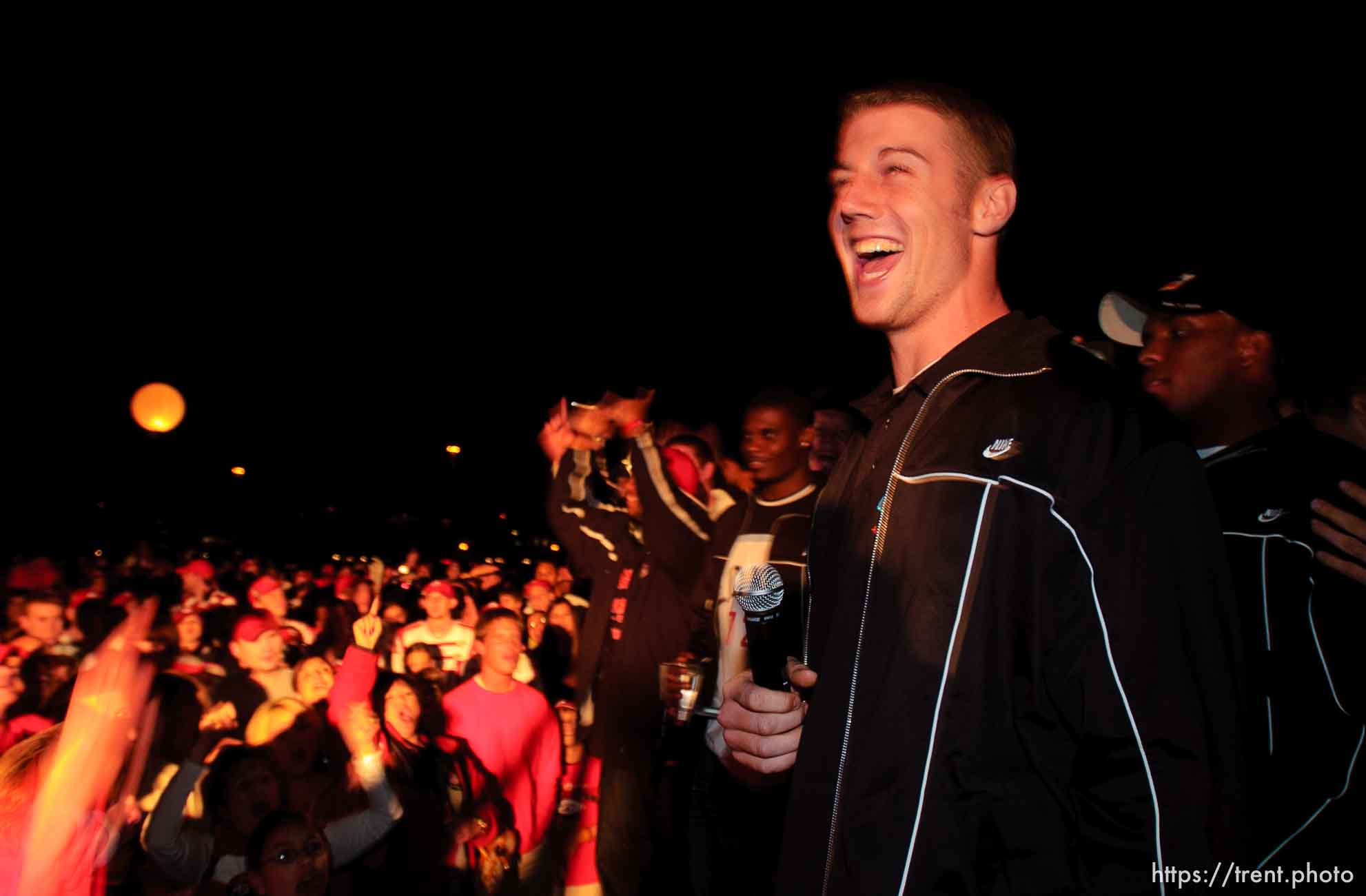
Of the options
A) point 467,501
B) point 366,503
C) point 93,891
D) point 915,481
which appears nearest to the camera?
point 915,481

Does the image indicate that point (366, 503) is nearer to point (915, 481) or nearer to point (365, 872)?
point (365, 872)

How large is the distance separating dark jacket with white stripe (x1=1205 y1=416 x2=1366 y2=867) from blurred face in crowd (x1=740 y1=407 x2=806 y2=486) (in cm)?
294

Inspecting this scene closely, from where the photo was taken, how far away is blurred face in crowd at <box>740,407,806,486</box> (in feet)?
18.3

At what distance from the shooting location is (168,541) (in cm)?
3816

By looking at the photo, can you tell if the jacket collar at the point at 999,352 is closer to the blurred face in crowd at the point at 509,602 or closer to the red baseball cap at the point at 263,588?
the blurred face in crowd at the point at 509,602

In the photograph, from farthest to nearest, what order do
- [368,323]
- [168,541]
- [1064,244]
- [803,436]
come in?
[168,541] → [368,323] → [1064,244] → [803,436]

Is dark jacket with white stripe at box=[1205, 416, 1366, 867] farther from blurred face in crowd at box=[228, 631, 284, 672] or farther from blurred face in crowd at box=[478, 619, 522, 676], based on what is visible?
blurred face in crowd at box=[228, 631, 284, 672]

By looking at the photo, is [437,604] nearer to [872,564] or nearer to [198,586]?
[198,586]

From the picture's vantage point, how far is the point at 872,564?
1.76 m

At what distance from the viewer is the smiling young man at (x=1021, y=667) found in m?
1.47

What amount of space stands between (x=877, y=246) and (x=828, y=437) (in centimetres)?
351

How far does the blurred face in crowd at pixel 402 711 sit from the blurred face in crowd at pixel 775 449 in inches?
93.0

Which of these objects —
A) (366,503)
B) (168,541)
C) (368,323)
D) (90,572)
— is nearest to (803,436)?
(90,572)

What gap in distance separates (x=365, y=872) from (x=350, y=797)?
1.26 feet
